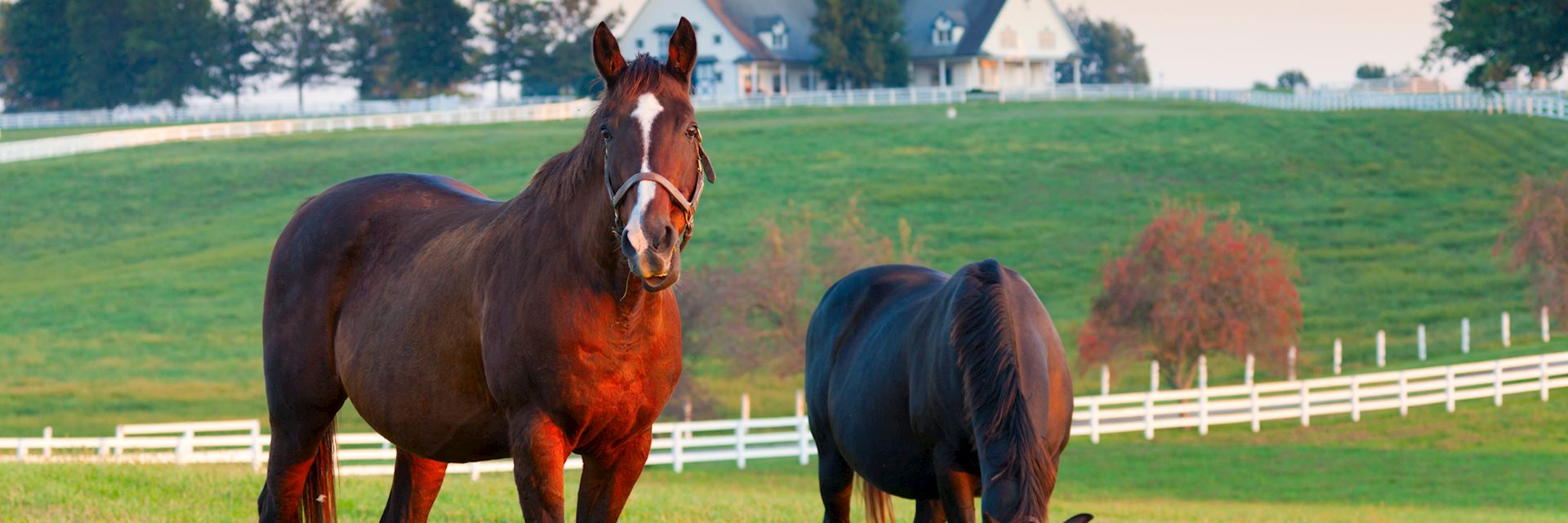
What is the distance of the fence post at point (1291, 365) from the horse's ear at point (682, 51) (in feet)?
84.5

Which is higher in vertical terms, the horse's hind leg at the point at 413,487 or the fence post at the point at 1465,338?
the horse's hind leg at the point at 413,487

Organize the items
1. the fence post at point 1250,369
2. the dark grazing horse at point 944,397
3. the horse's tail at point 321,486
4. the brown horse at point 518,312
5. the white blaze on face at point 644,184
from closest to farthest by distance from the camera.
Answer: the white blaze on face at point 644,184, the brown horse at point 518,312, the dark grazing horse at point 944,397, the horse's tail at point 321,486, the fence post at point 1250,369

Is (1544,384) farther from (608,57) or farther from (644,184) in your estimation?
(644,184)

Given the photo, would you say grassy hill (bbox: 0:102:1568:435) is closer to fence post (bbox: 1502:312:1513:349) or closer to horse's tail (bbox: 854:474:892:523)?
fence post (bbox: 1502:312:1513:349)

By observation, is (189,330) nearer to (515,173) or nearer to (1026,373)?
(515,173)

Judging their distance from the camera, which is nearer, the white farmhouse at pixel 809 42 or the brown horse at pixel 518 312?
the brown horse at pixel 518 312

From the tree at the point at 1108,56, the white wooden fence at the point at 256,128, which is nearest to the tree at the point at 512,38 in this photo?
the white wooden fence at the point at 256,128

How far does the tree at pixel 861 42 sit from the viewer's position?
81.1 meters

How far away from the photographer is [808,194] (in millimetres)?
45219

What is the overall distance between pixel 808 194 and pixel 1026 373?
3953cm

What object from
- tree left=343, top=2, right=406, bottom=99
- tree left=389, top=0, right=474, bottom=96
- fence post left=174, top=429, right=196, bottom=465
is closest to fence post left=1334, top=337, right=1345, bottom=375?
fence post left=174, top=429, right=196, bottom=465

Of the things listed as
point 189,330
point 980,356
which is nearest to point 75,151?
point 189,330

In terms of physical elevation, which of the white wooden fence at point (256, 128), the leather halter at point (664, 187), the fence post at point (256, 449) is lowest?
the fence post at point (256, 449)

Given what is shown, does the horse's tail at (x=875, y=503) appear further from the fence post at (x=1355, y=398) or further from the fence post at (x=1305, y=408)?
the fence post at (x=1355, y=398)
